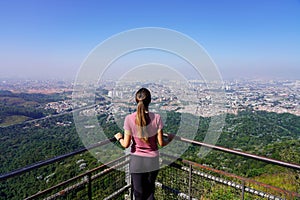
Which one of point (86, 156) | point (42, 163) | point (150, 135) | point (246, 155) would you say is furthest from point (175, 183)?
point (86, 156)

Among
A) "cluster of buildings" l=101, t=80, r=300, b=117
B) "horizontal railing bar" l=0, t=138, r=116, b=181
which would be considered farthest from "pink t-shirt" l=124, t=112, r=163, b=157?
"horizontal railing bar" l=0, t=138, r=116, b=181

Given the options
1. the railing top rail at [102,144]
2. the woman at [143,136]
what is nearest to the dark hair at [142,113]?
the woman at [143,136]

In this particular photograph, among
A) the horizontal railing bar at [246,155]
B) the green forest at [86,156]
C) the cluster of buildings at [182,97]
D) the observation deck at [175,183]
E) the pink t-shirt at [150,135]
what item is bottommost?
the green forest at [86,156]

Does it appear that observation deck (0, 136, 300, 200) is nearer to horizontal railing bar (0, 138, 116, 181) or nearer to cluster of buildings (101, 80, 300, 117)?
horizontal railing bar (0, 138, 116, 181)

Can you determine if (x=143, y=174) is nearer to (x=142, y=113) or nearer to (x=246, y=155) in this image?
(x=142, y=113)

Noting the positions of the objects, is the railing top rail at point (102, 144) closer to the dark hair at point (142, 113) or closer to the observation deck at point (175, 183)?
the observation deck at point (175, 183)

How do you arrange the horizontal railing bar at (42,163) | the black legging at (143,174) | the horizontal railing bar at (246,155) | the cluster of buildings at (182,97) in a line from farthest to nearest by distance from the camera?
the cluster of buildings at (182,97) < the black legging at (143,174) < the horizontal railing bar at (246,155) < the horizontal railing bar at (42,163)

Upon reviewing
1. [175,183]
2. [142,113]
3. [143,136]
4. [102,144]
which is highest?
[142,113]

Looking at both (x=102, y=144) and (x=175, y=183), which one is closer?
(x=102, y=144)

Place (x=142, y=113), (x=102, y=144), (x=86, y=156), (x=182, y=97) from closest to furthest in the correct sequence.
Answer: (x=142, y=113), (x=102, y=144), (x=182, y=97), (x=86, y=156)
